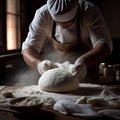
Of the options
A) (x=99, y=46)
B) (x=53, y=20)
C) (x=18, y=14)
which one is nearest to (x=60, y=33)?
(x=53, y=20)

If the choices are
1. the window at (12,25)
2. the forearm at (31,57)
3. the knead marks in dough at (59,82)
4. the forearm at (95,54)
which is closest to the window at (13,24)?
the window at (12,25)

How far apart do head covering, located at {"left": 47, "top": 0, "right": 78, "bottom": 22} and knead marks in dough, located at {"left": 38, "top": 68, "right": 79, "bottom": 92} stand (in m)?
0.45

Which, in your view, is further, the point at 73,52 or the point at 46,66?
the point at 73,52

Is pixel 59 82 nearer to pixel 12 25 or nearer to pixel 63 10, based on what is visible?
pixel 63 10

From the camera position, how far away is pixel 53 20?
235 cm

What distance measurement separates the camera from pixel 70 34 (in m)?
2.37

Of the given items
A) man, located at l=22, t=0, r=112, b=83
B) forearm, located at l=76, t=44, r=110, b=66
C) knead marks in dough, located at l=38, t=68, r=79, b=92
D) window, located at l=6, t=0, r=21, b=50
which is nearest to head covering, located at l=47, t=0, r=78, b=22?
man, located at l=22, t=0, r=112, b=83

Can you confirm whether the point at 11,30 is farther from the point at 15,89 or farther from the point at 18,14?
the point at 15,89

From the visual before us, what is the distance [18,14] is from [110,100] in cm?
309

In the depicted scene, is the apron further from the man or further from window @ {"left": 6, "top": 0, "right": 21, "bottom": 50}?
window @ {"left": 6, "top": 0, "right": 21, "bottom": 50}

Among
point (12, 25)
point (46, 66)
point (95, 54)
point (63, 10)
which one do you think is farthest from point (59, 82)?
point (12, 25)

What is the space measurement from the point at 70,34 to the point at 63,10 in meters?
0.31

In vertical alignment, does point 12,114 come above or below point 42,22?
below

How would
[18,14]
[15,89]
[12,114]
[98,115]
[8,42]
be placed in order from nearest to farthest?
[98,115], [12,114], [15,89], [8,42], [18,14]
